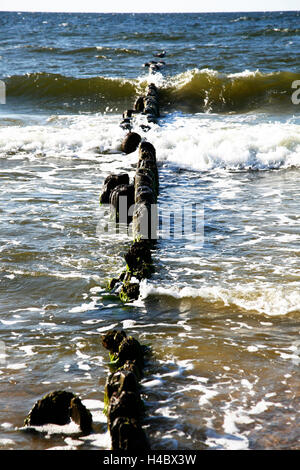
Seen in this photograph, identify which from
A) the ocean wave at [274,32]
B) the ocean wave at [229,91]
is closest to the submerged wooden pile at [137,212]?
the ocean wave at [229,91]

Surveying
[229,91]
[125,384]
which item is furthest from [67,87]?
[125,384]

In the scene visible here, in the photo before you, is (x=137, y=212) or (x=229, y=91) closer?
(x=137, y=212)

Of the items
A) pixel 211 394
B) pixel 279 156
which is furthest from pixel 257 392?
pixel 279 156

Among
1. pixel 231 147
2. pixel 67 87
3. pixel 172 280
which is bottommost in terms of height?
pixel 172 280

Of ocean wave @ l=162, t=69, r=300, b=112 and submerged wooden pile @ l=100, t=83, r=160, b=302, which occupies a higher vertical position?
ocean wave @ l=162, t=69, r=300, b=112

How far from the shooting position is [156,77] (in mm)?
18469

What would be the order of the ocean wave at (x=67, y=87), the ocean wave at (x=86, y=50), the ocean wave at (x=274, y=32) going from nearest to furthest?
the ocean wave at (x=67, y=87)
the ocean wave at (x=86, y=50)
the ocean wave at (x=274, y=32)

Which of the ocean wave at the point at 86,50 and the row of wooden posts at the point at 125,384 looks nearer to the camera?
the row of wooden posts at the point at 125,384

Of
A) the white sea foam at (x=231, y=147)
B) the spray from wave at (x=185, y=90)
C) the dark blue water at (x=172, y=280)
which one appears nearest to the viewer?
the dark blue water at (x=172, y=280)

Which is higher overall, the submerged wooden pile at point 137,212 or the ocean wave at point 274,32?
the ocean wave at point 274,32

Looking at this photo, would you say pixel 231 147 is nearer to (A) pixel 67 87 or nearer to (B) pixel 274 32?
(A) pixel 67 87

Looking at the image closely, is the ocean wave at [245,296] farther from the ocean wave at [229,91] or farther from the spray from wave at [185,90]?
the spray from wave at [185,90]

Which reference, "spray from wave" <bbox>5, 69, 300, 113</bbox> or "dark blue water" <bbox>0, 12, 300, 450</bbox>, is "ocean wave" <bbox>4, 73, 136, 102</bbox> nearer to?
"spray from wave" <bbox>5, 69, 300, 113</bbox>

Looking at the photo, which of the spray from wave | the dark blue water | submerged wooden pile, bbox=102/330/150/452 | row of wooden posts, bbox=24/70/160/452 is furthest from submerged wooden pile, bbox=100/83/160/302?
the spray from wave
